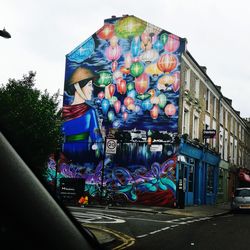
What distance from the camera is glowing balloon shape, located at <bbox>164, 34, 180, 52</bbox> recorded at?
26250 mm

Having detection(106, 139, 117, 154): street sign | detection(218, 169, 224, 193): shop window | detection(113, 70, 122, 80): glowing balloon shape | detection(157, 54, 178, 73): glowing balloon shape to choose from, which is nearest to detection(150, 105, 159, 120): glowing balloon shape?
detection(157, 54, 178, 73): glowing balloon shape

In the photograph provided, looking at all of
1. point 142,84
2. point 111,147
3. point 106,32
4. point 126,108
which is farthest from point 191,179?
point 106,32

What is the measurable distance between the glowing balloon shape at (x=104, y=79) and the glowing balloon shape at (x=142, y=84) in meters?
1.89

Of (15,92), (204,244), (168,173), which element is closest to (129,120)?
(168,173)

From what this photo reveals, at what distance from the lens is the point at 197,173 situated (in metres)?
30.2

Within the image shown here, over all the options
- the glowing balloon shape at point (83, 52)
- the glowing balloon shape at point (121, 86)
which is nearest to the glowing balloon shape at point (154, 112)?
the glowing balloon shape at point (121, 86)

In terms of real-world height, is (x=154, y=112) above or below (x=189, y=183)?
above

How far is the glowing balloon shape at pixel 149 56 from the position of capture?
26594 mm

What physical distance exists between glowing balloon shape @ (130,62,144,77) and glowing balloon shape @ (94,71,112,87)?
5.08 feet

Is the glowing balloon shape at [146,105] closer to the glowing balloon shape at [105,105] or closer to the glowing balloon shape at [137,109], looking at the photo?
the glowing balloon shape at [137,109]

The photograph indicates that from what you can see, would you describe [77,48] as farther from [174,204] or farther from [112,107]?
[174,204]

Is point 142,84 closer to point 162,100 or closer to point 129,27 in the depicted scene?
point 162,100

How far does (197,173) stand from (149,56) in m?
9.25

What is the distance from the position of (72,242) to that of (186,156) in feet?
87.4
